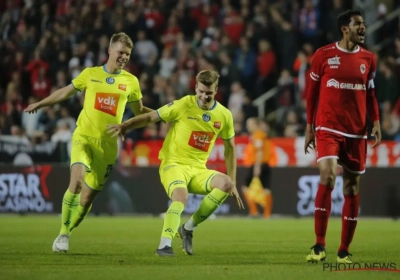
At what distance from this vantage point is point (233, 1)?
79.2 ft

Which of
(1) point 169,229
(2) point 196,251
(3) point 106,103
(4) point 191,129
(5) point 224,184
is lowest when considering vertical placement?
(2) point 196,251

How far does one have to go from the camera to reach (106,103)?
1100 centimetres

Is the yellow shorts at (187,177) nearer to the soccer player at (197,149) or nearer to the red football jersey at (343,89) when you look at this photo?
the soccer player at (197,149)

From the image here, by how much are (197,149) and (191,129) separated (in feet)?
0.83

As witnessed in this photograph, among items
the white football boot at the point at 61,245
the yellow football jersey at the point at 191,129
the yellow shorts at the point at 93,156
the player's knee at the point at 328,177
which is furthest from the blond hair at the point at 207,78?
the white football boot at the point at 61,245

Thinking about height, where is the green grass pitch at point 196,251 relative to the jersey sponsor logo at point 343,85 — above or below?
below

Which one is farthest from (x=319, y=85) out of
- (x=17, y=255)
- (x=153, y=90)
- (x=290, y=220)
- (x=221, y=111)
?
(x=153, y=90)

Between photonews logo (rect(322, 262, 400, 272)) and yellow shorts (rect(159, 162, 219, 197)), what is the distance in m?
1.99

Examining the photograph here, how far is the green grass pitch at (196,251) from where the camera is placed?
26.6ft

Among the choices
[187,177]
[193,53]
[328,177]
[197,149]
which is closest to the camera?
[328,177]

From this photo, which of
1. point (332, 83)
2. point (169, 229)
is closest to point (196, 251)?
point (169, 229)

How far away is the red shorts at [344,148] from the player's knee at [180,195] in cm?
157

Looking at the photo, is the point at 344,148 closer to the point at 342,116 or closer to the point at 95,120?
the point at 342,116

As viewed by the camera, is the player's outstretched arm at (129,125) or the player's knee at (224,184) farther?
the player's knee at (224,184)
